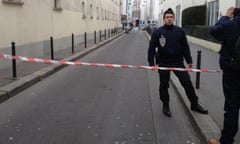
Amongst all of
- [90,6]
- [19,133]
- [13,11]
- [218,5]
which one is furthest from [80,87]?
[90,6]

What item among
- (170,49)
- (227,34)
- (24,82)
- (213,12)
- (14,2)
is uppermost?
(213,12)

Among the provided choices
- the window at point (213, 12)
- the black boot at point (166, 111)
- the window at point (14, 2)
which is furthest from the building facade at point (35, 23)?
the window at point (213, 12)

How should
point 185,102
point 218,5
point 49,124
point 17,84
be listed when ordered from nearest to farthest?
1. point 49,124
2. point 185,102
3. point 17,84
4. point 218,5

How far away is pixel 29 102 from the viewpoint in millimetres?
7402

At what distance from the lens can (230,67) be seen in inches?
162

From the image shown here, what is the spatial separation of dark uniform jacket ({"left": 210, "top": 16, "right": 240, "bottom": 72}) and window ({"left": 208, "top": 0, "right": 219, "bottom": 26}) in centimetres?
1868

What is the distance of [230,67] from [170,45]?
5.92ft

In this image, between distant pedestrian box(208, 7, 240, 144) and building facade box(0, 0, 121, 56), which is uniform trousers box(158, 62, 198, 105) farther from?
building facade box(0, 0, 121, 56)

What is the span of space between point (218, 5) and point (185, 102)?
1623 centimetres

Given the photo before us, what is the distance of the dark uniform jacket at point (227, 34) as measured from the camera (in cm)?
416

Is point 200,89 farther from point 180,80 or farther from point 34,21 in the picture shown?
point 34,21

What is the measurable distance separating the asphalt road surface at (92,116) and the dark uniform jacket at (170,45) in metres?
1.06

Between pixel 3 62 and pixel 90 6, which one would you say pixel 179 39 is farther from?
pixel 90 6

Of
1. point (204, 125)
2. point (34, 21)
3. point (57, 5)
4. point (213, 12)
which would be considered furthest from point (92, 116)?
point (213, 12)
